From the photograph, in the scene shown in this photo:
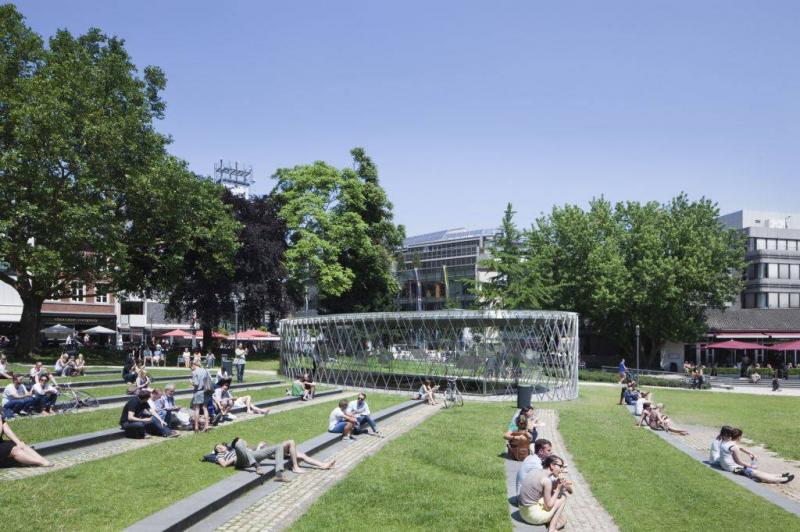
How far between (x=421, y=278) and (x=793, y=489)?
10875 cm

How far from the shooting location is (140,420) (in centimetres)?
1703

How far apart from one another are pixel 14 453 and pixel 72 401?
9.62 meters

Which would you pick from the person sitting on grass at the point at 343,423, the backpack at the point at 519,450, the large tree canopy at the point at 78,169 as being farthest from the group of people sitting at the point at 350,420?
the large tree canopy at the point at 78,169

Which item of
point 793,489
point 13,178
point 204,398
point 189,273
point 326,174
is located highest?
point 326,174

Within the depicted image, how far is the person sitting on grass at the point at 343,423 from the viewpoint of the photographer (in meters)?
19.2

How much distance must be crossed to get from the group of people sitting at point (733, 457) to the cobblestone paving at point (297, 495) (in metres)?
8.00

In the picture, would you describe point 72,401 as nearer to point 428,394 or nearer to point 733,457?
point 428,394

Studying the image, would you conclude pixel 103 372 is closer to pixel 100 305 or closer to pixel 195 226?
pixel 195 226

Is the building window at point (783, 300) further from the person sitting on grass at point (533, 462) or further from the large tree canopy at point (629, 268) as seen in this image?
the person sitting on grass at point (533, 462)

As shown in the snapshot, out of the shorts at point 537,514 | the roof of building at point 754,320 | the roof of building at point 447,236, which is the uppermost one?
the roof of building at point 447,236

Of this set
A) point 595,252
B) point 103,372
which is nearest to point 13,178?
point 103,372

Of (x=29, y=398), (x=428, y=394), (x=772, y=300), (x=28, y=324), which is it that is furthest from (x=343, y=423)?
(x=772, y=300)

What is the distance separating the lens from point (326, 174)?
6100 cm

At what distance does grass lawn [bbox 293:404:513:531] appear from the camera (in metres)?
10.7
